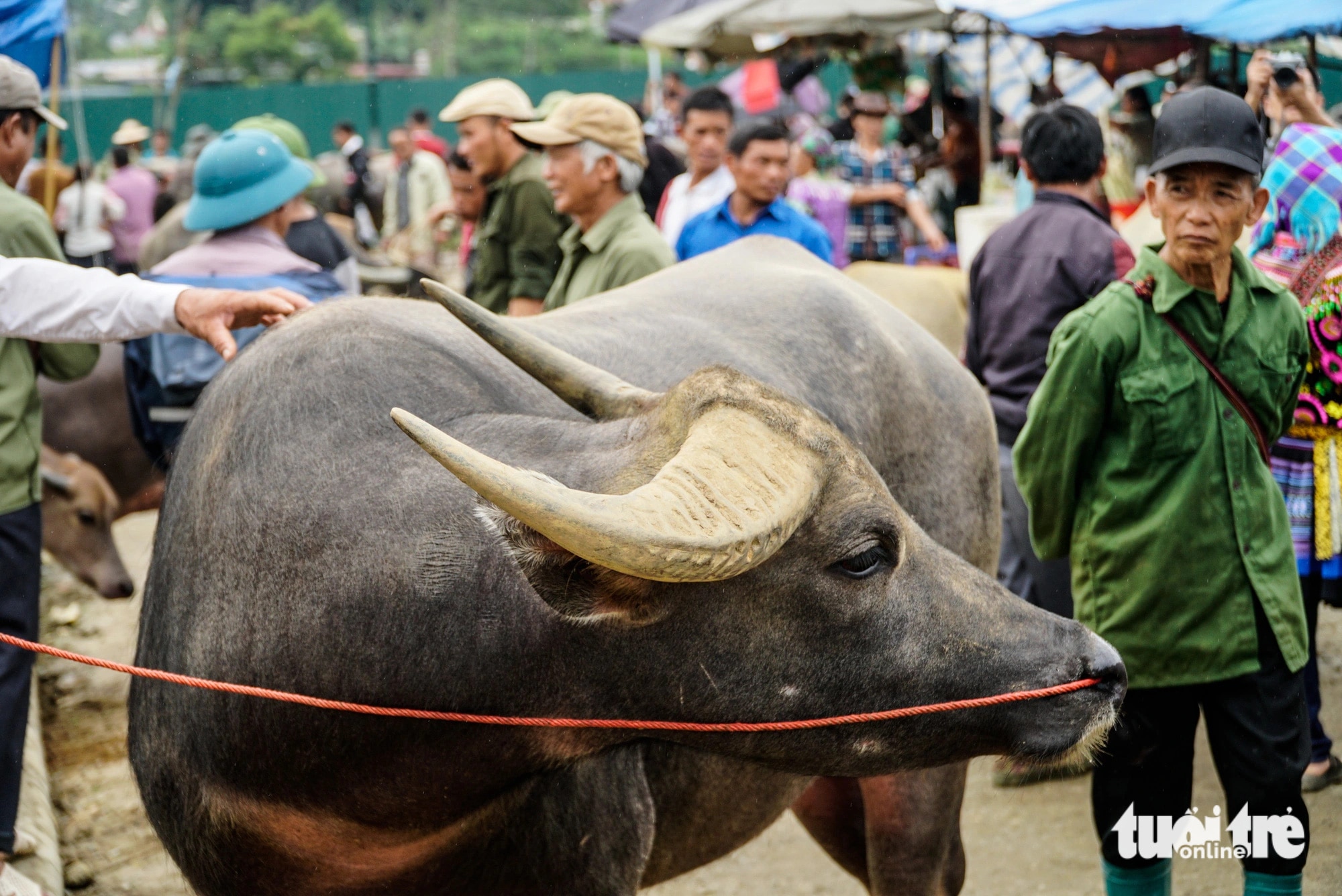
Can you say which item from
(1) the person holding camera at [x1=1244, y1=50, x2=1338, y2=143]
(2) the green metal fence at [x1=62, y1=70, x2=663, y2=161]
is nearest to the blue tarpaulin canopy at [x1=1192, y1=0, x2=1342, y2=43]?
(1) the person holding camera at [x1=1244, y1=50, x2=1338, y2=143]

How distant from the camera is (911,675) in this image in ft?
7.70

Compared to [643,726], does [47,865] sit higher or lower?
lower

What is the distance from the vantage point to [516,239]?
618 centimetres

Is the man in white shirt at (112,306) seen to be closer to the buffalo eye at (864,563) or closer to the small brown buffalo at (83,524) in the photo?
the buffalo eye at (864,563)

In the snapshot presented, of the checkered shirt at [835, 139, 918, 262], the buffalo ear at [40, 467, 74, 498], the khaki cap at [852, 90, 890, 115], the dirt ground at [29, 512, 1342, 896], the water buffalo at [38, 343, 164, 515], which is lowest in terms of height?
the dirt ground at [29, 512, 1342, 896]

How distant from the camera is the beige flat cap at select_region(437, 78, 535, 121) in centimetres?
651

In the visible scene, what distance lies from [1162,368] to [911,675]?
4.01 feet

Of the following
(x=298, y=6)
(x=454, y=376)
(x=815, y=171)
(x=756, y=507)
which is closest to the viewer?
(x=756, y=507)

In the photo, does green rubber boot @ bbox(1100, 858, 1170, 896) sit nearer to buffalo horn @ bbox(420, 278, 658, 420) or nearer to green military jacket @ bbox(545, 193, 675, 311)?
buffalo horn @ bbox(420, 278, 658, 420)

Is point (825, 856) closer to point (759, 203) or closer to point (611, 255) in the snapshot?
point (611, 255)

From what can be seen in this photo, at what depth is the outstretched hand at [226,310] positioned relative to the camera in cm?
298

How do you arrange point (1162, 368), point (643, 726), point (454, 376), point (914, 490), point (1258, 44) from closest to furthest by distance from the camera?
point (643, 726), point (454, 376), point (1162, 368), point (914, 490), point (1258, 44)

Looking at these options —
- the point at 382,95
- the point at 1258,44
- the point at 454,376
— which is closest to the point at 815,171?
the point at 1258,44

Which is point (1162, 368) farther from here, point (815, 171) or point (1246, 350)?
point (815, 171)
